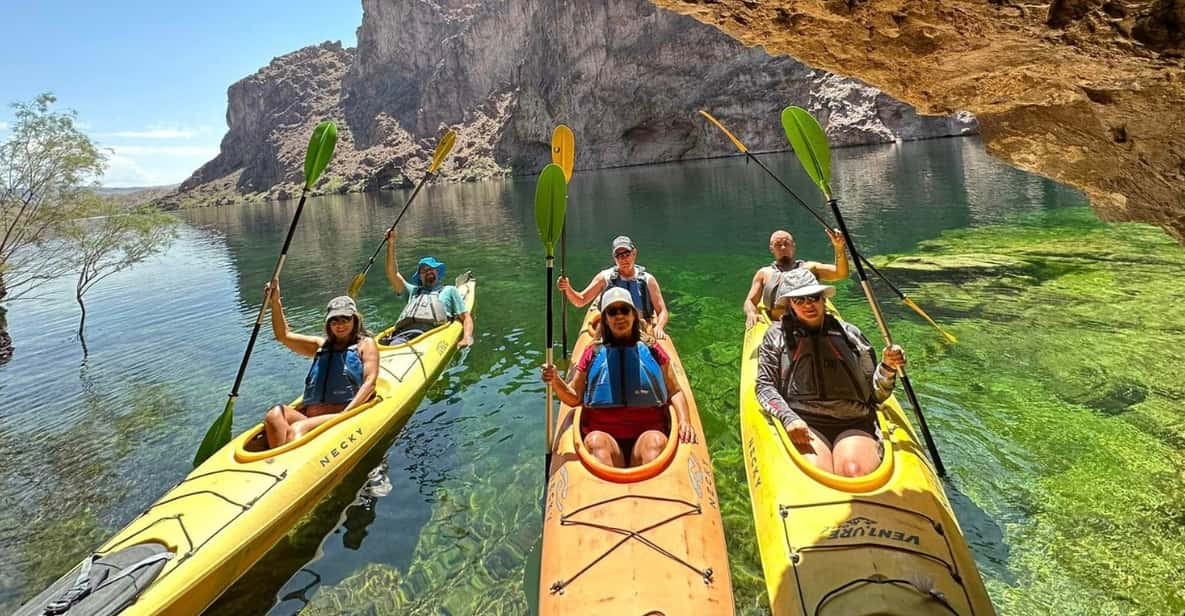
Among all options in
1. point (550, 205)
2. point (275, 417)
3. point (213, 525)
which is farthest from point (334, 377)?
point (550, 205)

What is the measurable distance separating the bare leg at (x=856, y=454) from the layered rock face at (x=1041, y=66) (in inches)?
84.6

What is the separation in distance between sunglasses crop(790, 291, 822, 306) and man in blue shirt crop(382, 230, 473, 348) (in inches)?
236

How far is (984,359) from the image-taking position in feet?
23.0

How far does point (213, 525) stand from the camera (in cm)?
407

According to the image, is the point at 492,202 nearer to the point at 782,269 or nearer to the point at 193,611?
the point at 782,269

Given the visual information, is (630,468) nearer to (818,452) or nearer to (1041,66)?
(818,452)

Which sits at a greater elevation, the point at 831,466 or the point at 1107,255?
the point at 1107,255

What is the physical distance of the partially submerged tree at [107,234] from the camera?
46.3 feet

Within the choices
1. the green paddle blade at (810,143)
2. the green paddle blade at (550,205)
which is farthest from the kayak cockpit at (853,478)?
the green paddle blade at (550,205)

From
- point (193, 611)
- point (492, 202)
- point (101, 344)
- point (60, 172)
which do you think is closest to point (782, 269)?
point (193, 611)

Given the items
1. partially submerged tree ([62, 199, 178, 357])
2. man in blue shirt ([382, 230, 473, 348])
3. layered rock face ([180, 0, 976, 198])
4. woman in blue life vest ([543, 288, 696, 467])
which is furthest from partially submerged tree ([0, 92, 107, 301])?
layered rock face ([180, 0, 976, 198])

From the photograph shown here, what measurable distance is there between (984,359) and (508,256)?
1442 cm

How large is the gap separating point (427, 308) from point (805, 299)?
21.2ft

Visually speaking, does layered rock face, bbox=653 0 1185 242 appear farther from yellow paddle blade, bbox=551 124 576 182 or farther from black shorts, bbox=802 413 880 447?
yellow paddle blade, bbox=551 124 576 182
